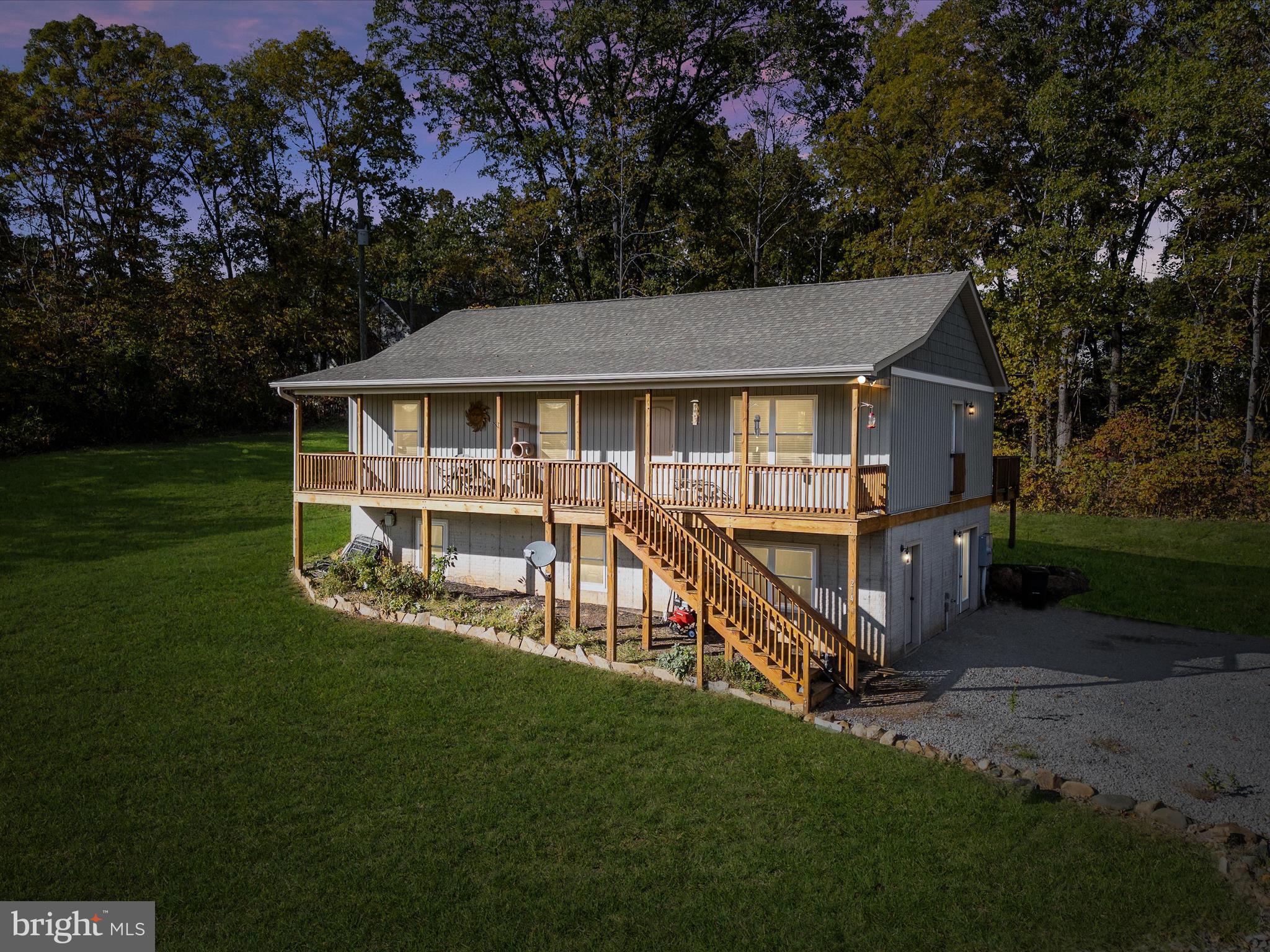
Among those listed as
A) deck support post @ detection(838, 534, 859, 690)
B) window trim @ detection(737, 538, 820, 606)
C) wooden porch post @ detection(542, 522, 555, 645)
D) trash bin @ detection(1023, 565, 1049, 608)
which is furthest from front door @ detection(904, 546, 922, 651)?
wooden porch post @ detection(542, 522, 555, 645)

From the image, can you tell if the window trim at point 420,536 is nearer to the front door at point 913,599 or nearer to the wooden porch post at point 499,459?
the wooden porch post at point 499,459

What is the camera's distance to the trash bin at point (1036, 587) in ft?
Answer: 60.3

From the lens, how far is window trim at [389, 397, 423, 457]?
62.7 feet

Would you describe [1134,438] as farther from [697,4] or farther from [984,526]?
[697,4]

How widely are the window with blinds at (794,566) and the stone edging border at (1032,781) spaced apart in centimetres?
301

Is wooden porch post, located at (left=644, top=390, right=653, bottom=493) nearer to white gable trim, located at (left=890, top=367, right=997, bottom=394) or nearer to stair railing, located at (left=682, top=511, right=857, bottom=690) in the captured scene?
stair railing, located at (left=682, top=511, right=857, bottom=690)

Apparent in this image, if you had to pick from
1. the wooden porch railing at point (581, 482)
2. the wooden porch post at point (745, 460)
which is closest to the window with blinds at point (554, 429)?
the wooden porch railing at point (581, 482)

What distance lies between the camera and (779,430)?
592 inches

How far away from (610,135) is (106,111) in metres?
23.1

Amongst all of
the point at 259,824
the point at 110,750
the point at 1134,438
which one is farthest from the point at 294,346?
the point at 1134,438

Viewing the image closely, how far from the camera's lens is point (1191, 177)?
2662cm

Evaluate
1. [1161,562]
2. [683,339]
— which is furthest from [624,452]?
[1161,562]

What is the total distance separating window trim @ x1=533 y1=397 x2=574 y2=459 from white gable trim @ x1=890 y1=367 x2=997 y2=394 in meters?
A: 6.94

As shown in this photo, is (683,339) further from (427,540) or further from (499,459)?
(427,540)
